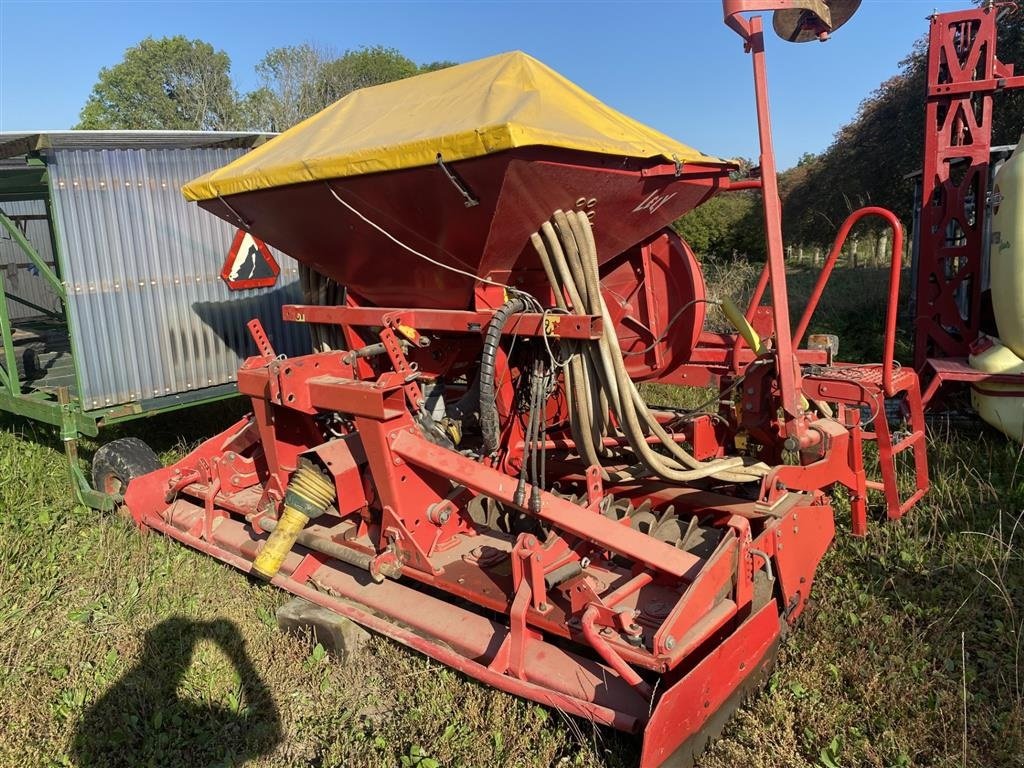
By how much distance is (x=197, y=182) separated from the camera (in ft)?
14.4

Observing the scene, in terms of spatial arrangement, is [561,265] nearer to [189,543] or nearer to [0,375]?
[189,543]

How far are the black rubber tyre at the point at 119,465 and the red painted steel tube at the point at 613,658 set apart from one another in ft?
12.6

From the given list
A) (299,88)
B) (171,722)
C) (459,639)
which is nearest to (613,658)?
(459,639)

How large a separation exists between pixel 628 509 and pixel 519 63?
2332mm

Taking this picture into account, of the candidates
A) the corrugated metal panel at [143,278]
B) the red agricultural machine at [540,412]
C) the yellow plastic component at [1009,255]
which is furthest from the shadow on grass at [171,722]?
the yellow plastic component at [1009,255]

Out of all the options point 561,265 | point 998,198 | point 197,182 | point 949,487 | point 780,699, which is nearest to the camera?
point 780,699

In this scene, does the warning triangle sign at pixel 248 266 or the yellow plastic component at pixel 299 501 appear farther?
the warning triangle sign at pixel 248 266

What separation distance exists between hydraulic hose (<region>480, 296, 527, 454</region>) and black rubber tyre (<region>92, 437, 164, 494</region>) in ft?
9.93

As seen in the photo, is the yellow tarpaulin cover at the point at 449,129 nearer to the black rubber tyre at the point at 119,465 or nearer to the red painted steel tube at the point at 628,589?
the red painted steel tube at the point at 628,589

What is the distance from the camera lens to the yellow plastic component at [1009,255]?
5254 mm

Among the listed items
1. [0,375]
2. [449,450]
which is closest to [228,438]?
[449,450]

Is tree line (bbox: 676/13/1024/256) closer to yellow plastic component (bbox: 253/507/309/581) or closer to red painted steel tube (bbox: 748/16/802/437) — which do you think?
red painted steel tube (bbox: 748/16/802/437)

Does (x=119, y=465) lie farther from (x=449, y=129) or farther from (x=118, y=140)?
(x=449, y=129)

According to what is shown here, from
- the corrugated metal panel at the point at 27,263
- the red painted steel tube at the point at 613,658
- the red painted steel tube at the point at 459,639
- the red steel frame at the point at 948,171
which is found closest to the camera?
the red painted steel tube at the point at 613,658
